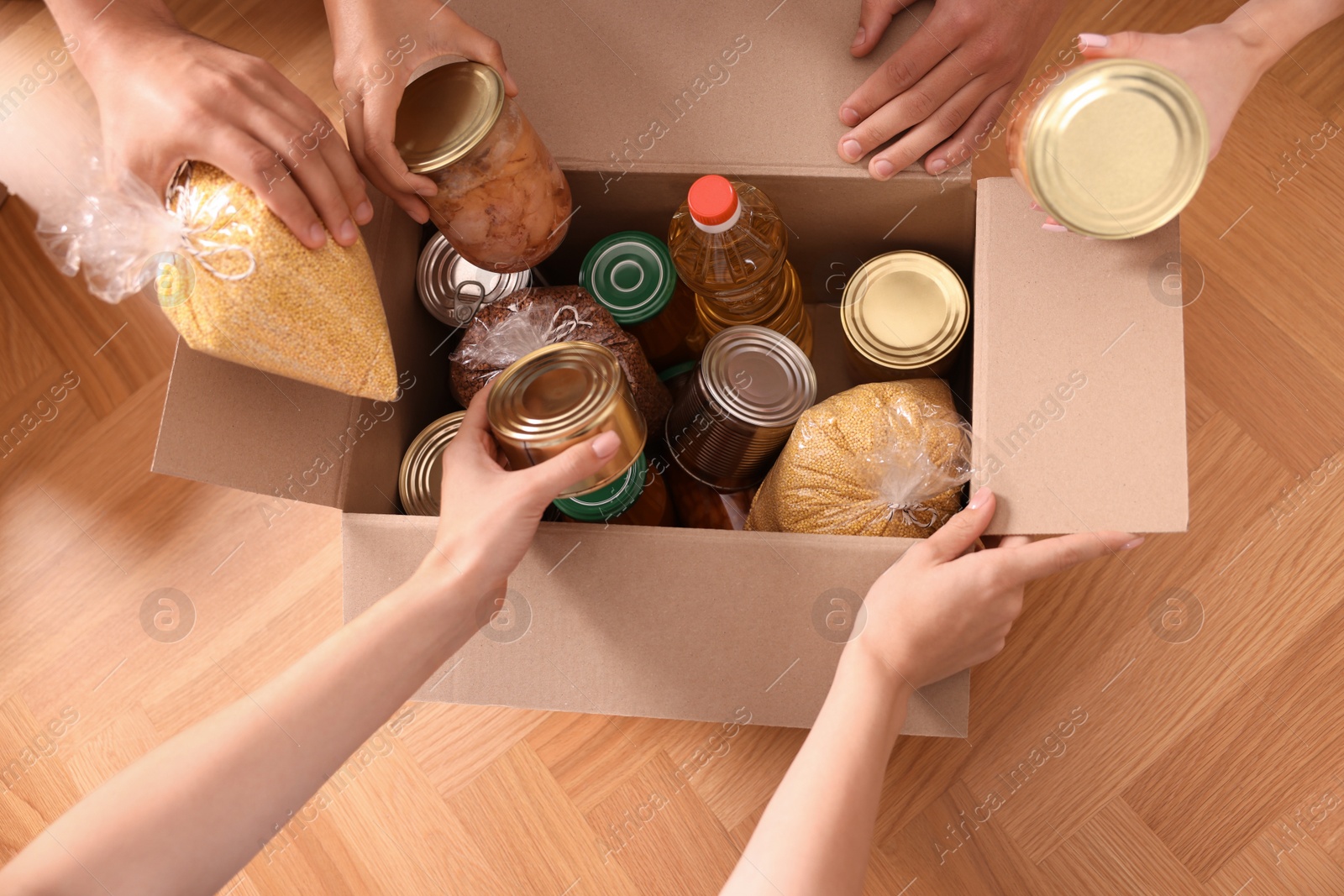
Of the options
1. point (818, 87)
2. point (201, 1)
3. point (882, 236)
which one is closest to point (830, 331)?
point (882, 236)

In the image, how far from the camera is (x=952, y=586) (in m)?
0.67

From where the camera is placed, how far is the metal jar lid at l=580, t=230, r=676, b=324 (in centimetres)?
86

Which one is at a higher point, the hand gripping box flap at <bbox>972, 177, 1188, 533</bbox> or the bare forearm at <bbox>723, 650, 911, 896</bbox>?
the hand gripping box flap at <bbox>972, 177, 1188, 533</bbox>

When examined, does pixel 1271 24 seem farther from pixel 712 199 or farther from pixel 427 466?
pixel 427 466

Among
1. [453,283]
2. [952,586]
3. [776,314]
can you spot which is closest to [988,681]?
[952,586]

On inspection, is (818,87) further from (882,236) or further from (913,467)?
(913,467)

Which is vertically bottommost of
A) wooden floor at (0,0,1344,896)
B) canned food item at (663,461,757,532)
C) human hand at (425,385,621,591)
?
wooden floor at (0,0,1344,896)

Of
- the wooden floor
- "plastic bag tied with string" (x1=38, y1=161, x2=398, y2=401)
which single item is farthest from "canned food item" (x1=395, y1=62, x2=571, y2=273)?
the wooden floor

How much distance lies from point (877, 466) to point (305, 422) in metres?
0.50

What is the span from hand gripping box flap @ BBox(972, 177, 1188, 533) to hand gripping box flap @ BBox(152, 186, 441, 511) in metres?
0.54

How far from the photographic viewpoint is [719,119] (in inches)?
31.5

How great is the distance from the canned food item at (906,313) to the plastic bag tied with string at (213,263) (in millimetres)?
481

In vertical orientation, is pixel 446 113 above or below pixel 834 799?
above

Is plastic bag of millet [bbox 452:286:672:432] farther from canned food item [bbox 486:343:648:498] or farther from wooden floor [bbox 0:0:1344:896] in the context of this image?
wooden floor [bbox 0:0:1344:896]
